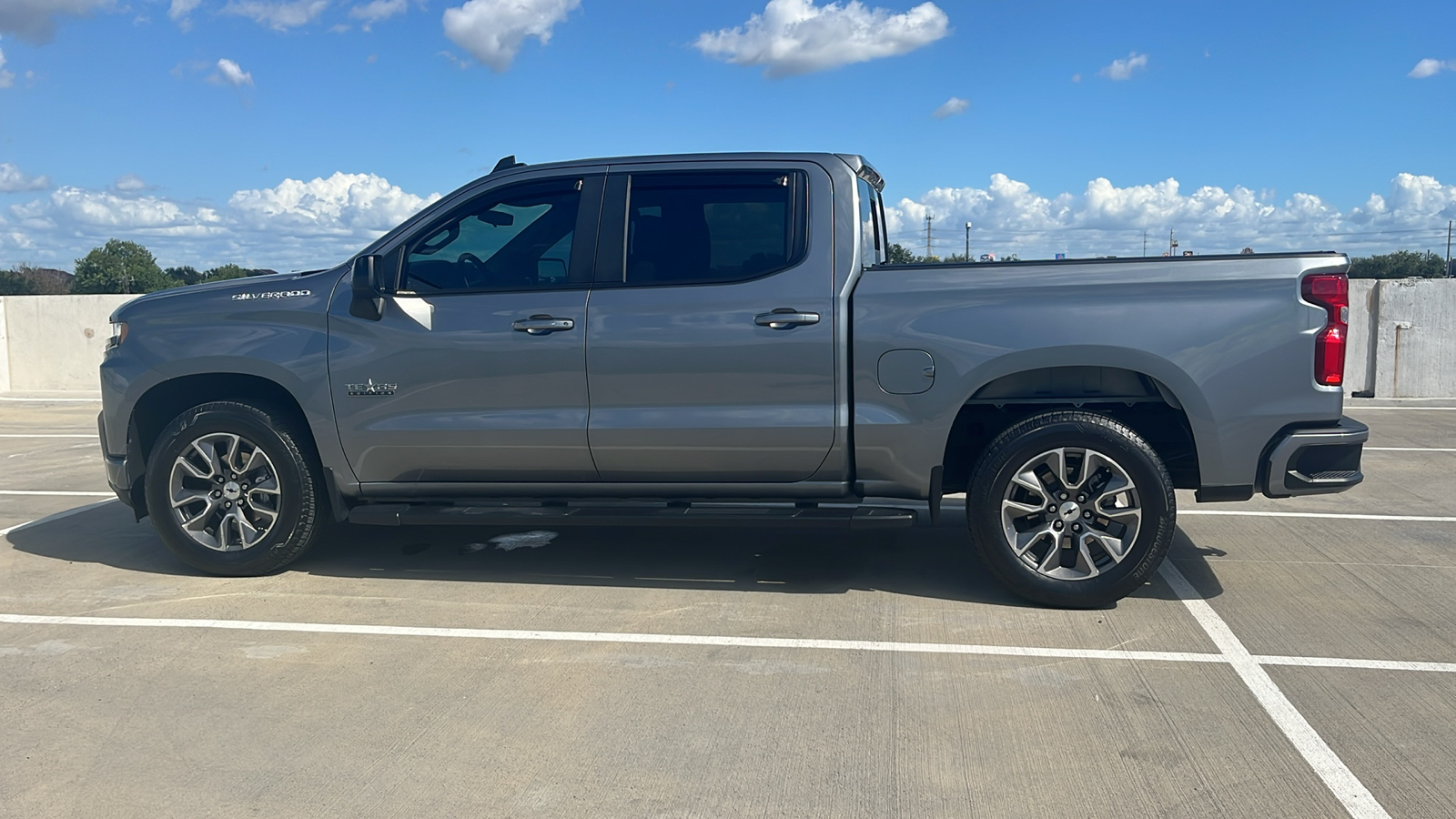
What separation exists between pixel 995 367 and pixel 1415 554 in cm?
297

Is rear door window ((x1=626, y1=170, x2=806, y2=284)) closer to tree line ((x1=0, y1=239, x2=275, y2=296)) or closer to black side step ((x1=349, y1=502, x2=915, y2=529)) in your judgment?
black side step ((x1=349, y1=502, x2=915, y2=529))

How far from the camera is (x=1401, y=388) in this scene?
1443cm

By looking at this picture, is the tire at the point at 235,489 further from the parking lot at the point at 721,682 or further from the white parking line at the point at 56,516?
the white parking line at the point at 56,516

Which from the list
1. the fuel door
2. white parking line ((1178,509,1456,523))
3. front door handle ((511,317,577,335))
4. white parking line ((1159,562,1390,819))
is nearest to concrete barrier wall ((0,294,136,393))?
front door handle ((511,317,577,335))

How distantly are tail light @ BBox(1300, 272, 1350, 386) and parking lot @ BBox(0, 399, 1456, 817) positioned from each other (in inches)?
44.3

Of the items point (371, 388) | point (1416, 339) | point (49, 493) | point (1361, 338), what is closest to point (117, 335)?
point (371, 388)

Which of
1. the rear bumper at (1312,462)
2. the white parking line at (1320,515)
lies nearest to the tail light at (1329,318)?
the rear bumper at (1312,462)

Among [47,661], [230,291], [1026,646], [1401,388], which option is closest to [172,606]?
[47,661]

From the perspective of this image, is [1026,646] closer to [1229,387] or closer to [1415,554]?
[1229,387]

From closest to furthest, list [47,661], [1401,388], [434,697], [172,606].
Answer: [434,697], [47,661], [172,606], [1401,388]

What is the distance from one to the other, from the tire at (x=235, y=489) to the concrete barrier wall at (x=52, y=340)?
44.2ft

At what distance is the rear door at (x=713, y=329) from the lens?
16.3 ft

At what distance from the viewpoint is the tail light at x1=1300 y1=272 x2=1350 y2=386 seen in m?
4.61

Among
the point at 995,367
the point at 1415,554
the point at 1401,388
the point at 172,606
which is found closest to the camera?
the point at 995,367
